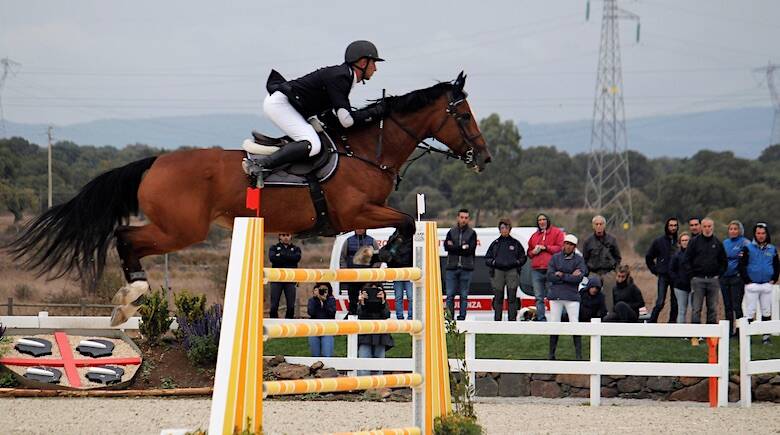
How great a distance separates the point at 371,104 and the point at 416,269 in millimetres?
1887

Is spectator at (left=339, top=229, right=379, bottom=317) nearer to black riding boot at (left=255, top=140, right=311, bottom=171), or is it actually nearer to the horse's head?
the horse's head

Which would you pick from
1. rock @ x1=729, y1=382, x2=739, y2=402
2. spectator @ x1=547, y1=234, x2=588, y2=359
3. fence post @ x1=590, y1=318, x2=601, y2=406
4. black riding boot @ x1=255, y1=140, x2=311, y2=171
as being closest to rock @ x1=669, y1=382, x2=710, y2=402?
rock @ x1=729, y1=382, x2=739, y2=402

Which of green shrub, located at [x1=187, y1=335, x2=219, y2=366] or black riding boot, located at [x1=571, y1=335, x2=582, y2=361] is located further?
black riding boot, located at [x1=571, y1=335, x2=582, y2=361]

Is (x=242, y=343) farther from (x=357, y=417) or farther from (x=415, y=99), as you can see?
(x=357, y=417)

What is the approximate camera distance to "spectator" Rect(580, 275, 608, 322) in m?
12.9

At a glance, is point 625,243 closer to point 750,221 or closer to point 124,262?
point 750,221

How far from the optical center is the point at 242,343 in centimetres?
547

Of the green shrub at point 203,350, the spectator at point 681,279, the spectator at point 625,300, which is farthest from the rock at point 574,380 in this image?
the green shrub at point 203,350

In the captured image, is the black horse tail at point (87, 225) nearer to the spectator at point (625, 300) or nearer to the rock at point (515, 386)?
the rock at point (515, 386)

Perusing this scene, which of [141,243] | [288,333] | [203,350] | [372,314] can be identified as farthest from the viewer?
[372,314]

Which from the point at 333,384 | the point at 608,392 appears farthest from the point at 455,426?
the point at 608,392

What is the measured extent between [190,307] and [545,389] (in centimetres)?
394

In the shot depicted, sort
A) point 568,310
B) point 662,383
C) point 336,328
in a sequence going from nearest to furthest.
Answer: point 336,328 → point 662,383 → point 568,310

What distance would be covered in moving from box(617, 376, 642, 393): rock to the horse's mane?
16.6 ft
